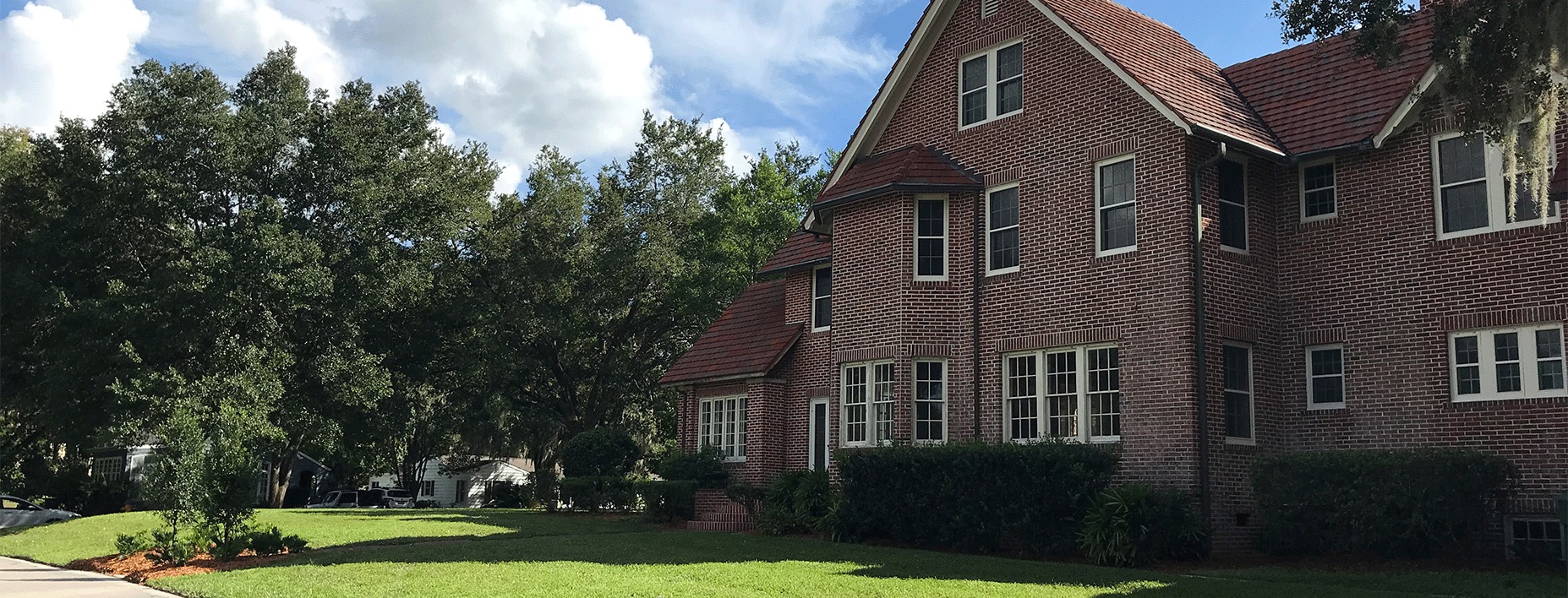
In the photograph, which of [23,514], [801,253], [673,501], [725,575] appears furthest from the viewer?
[23,514]

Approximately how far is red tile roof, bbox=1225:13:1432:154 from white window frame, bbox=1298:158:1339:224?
0.40m

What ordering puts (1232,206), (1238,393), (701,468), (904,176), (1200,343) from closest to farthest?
(1200,343), (1238,393), (1232,206), (904,176), (701,468)

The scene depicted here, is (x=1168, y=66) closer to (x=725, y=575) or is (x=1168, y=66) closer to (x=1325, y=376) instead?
(x=1325, y=376)

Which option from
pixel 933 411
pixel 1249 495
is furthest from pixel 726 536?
pixel 1249 495

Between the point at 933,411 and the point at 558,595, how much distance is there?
1061 cm

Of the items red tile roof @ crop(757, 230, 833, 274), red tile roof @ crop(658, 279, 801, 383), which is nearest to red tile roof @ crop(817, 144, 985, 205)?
red tile roof @ crop(757, 230, 833, 274)

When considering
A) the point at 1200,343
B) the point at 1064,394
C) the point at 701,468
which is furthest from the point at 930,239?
the point at 701,468

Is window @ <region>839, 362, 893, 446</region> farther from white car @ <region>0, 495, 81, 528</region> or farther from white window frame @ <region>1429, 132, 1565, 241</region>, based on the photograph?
white car @ <region>0, 495, 81, 528</region>

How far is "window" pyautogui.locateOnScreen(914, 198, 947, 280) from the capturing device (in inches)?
872

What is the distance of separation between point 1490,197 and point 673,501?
1663 cm

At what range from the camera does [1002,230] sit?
21.7 metres

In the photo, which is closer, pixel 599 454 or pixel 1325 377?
pixel 1325 377

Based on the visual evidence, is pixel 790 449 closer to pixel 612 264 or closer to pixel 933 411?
pixel 933 411

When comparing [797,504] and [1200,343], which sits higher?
[1200,343]
